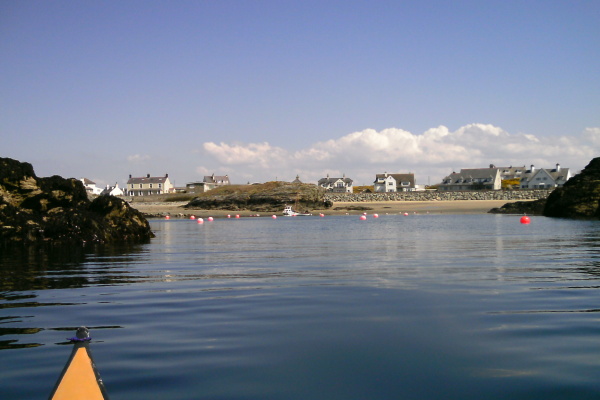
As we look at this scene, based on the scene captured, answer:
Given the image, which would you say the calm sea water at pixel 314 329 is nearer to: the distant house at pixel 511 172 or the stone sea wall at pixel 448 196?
the stone sea wall at pixel 448 196

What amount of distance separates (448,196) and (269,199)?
4050cm

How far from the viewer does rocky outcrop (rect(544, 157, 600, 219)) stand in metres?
55.9

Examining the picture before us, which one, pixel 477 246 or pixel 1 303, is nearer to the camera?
pixel 1 303

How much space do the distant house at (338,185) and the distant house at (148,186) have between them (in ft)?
148

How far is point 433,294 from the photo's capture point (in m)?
12.0

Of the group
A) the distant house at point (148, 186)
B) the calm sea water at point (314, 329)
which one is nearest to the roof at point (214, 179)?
the distant house at point (148, 186)

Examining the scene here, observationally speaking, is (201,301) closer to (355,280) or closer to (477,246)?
(355,280)

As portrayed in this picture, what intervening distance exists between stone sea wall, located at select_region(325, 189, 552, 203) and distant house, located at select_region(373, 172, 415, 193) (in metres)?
35.1

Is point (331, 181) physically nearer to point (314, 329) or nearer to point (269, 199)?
point (269, 199)

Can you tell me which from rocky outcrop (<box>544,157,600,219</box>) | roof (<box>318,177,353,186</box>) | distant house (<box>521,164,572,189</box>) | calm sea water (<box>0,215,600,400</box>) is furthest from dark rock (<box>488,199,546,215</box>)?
roof (<box>318,177,353,186</box>)

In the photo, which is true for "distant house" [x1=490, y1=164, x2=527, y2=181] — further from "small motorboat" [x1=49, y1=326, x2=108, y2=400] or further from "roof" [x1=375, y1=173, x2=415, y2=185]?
"small motorboat" [x1=49, y1=326, x2=108, y2=400]

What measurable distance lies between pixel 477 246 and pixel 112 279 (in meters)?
15.9

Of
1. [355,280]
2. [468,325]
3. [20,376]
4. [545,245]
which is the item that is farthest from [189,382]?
[545,245]

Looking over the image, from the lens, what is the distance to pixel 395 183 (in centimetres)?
16012
